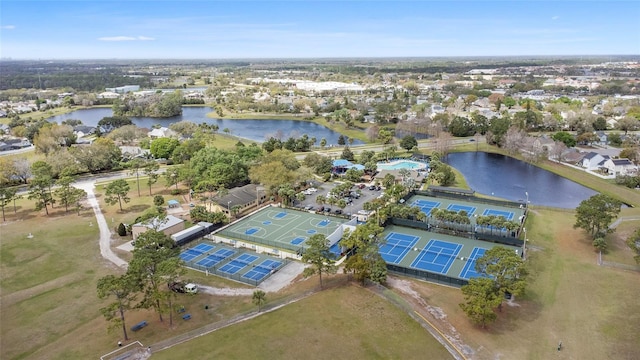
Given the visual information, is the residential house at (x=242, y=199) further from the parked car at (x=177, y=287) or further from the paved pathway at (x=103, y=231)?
the parked car at (x=177, y=287)

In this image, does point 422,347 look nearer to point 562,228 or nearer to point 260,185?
point 562,228

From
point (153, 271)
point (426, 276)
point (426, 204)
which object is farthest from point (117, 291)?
point (426, 204)

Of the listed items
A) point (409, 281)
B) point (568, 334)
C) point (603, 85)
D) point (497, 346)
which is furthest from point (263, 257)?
point (603, 85)

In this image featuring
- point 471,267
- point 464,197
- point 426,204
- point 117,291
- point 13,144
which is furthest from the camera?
point 13,144

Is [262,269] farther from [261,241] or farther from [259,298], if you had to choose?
[259,298]

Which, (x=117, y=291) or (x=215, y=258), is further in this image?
(x=215, y=258)

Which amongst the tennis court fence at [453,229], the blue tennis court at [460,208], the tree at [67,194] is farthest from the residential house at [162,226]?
the blue tennis court at [460,208]
